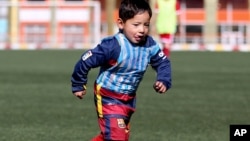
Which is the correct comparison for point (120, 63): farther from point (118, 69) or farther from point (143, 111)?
point (143, 111)

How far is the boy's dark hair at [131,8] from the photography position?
17.3ft

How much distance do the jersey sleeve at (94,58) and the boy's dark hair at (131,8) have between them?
0.66ft

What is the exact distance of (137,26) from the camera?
529 centimetres

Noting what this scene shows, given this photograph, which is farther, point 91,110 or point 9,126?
point 91,110

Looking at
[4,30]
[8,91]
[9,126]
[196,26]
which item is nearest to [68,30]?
[4,30]

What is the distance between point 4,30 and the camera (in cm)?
5831

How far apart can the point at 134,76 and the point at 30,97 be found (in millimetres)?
6512

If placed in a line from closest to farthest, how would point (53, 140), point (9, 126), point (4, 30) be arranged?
point (53, 140)
point (9, 126)
point (4, 30)

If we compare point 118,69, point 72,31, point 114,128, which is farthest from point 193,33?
point 114,128

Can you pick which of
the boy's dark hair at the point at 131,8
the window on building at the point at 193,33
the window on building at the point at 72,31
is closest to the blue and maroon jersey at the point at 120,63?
the boy's dark hair at the point at 131,8

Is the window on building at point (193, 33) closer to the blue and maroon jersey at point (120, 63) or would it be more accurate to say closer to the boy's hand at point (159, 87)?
the blue and maroon jersey at point (120, 63)

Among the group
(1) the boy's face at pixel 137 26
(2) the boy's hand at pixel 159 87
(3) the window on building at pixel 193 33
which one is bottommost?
(2) the boy's hand at pixel 159 87

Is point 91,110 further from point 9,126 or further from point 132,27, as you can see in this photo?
point 132,27

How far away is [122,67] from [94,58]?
0.26 metres
